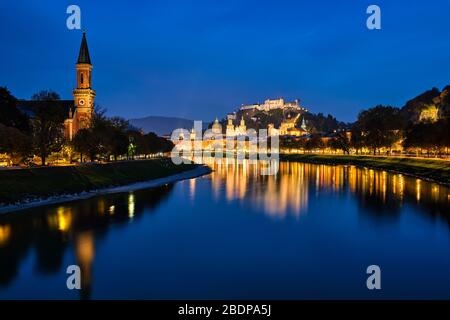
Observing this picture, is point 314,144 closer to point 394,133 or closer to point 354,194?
point 394,133

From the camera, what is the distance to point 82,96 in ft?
286

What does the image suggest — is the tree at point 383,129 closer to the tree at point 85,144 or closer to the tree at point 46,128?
the tree at point 85,144

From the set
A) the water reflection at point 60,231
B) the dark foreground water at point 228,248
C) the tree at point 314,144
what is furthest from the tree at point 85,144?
the tree at point 314,144

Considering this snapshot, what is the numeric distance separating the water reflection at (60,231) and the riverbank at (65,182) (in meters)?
2.15

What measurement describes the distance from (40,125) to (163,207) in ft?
95.1

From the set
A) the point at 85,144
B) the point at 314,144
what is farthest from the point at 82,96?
the point at 314,144

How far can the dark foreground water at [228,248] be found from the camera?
1377cm

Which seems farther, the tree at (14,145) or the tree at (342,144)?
the tree at (342,144)

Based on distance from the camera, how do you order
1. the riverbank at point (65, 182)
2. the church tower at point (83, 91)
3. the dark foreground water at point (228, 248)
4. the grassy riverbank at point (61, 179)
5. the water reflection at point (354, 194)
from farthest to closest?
the church tower at point (83, 91) < the water reflection at point (354, 194) < the grassy riverbank at point (61, 179) < the riverbank at point (65, 182) < the dark foreground water at point (228, 248)

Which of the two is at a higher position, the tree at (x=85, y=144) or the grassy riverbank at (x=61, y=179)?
the tree at (x=85, y=144)

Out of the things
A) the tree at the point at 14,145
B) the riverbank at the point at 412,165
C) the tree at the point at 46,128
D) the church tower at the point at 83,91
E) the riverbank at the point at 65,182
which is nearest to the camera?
the riverbank at the point at 65,182

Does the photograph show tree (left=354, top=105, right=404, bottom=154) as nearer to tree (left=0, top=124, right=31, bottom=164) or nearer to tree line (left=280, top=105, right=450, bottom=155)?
tree line (left=280, top=105, right=450, bottom=155)

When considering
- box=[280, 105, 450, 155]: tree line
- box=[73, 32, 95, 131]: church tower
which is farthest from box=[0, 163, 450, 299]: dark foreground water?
box=[73, 32, 95, 131]: church tower

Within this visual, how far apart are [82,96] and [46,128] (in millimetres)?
38842
